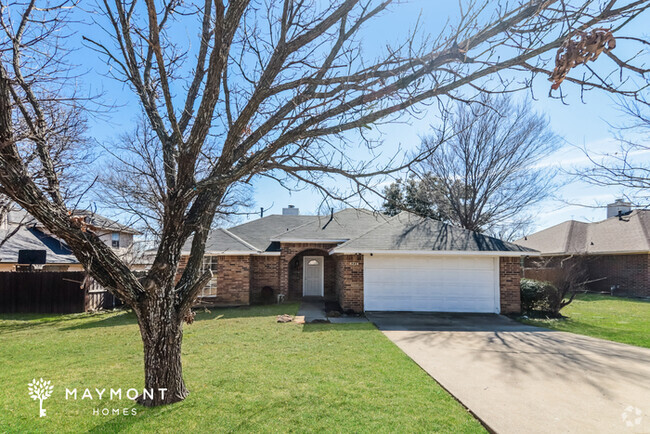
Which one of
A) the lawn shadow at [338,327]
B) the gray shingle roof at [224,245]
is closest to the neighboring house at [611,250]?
the lawn shadow at [338,327]

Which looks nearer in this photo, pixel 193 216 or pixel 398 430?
pixel 398 430

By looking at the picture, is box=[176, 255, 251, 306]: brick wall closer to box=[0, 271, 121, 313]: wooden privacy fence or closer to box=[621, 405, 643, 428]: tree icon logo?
box=[0, 271, 121, 313]: wooden privacy fence

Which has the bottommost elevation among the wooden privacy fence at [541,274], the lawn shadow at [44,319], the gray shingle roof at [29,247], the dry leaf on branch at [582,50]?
the lawn shadow at [44,319]

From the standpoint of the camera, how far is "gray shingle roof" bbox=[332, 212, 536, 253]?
38.7 ft

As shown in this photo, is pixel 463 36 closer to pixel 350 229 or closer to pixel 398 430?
pixel 398 430

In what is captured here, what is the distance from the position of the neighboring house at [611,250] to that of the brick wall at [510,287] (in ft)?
17.5

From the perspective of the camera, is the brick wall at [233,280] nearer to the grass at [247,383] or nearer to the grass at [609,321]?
the grass at [247,383]

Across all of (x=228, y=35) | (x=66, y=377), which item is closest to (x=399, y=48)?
(x=228, y=35)

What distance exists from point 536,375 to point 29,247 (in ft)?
72.0

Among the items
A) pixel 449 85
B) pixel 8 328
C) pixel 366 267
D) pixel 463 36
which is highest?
pixel 463 36

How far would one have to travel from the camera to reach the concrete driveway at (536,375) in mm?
4078

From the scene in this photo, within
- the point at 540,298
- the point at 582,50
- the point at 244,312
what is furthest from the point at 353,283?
the point at 582,50

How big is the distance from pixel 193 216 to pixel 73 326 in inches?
380

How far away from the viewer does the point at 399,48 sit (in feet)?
12.1
